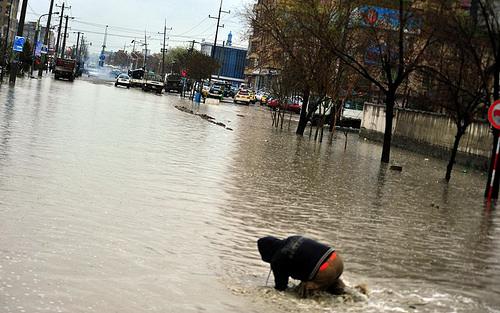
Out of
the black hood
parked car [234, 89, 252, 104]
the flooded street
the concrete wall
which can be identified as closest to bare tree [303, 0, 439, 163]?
the concrete wall

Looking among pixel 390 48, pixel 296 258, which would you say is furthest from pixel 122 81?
pixel 296 258

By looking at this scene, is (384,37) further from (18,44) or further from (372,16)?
(18,44)

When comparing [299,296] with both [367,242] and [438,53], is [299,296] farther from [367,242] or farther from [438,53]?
[438,53]

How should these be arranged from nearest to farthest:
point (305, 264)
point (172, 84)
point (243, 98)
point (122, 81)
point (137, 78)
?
point (305, 264) → point (122, 81) → point (243, 98) → point (137, 78) → point (172, 84)

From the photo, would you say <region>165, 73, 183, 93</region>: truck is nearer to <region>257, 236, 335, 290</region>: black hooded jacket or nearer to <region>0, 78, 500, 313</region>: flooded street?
<region>0, 78, 500, 313</region>: flooded street

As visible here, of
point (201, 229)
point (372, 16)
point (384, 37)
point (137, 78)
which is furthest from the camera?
point (137, 78)

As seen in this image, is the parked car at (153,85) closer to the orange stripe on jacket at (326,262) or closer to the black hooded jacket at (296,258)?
the black hooded jacket at (296,258)

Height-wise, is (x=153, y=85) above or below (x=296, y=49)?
below

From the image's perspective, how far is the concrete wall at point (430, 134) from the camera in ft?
122

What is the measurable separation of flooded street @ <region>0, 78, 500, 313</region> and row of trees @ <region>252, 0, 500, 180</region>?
13.6 feet

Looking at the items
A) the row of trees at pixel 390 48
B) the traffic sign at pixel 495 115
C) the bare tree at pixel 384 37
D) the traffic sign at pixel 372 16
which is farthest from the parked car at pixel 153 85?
the traffic sign at pixel 495 115

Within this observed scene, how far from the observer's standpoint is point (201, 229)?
11.6m

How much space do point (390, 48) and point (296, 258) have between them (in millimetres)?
25679

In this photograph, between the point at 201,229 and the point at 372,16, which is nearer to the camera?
the point at 201,229
